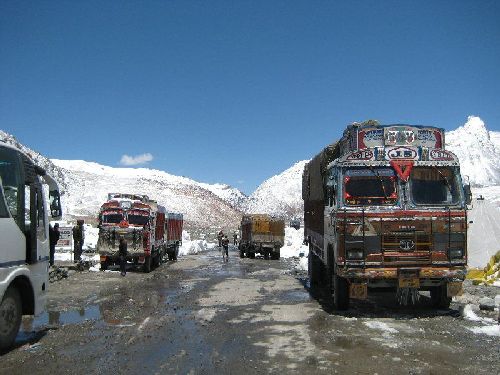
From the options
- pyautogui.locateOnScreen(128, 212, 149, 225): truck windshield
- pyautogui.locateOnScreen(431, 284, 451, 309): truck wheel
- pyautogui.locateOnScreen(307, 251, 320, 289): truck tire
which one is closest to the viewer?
pyautogui.locateOnScreen(431, 284, 451, 309): truck wheel

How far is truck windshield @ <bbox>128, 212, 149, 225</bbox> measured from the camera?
23.9m

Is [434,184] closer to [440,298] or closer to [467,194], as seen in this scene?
[467,194]

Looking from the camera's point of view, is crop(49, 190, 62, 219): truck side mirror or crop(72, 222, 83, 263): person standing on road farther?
crop(72, 222, 83, 263): person standing on road

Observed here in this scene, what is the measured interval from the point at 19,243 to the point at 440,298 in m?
9.03

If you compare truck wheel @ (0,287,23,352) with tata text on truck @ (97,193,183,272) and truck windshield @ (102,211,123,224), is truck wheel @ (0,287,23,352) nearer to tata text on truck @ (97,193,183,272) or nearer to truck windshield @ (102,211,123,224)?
tata text on truck @ (97,193,183,272)

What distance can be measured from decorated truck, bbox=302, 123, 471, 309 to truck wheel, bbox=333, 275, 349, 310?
22 millimetres

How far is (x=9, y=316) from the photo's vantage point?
26.2ft

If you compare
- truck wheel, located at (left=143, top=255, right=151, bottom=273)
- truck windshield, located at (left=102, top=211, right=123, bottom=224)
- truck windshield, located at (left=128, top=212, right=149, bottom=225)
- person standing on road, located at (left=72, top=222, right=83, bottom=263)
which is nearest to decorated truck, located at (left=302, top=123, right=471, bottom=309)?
truck wheel, located at (left=143, top=255, right=151, bottom=273)

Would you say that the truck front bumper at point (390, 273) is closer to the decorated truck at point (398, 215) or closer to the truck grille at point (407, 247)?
the decorated truck at point (398, 215)

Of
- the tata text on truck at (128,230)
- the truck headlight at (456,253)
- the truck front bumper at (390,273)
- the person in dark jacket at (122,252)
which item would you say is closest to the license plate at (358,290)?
the truck front bumper at (390,273)

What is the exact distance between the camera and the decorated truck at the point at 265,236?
36.7m

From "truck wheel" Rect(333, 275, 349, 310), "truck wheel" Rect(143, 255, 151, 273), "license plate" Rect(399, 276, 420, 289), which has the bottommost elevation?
"truck wheel" Rect(143, 255, 151, 273)

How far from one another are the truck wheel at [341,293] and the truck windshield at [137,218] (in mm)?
14083

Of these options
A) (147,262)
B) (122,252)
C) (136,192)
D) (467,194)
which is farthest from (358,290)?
(136,192)
